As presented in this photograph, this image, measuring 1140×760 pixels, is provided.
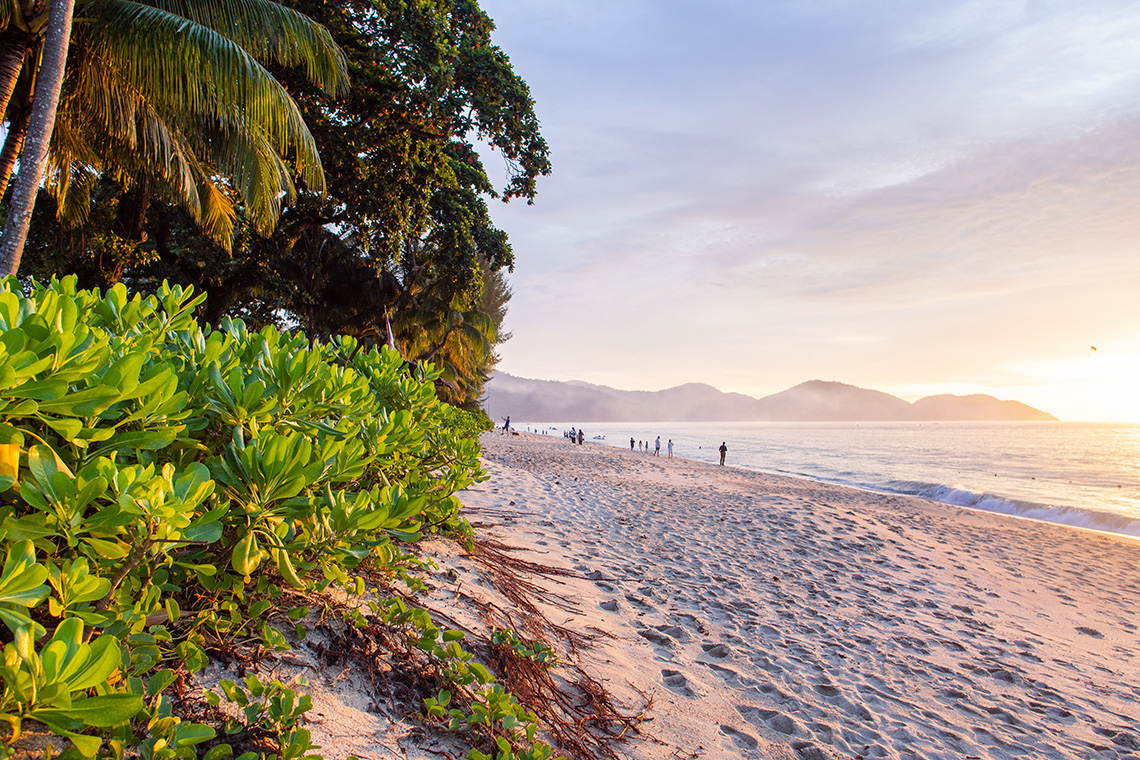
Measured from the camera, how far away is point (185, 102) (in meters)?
6.77

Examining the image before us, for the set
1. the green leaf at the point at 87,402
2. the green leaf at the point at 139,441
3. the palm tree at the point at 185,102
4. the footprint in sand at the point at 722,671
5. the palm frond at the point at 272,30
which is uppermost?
the palm frond at the point at 272,30

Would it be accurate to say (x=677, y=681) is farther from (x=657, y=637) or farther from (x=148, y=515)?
(x=148, y=515)

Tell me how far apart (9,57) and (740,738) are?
9697 mm

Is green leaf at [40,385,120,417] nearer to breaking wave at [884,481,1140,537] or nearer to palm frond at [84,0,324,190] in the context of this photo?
palm frond at [84,0,324,190]

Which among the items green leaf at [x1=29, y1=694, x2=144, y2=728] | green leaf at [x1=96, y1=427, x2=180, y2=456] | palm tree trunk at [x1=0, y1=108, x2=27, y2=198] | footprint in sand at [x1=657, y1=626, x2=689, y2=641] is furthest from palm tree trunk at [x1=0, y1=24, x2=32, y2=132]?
footprint in sand at [x1=657, y1=626, x2=689, y2=641]

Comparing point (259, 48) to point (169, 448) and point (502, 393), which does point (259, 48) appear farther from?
point (502, 393)

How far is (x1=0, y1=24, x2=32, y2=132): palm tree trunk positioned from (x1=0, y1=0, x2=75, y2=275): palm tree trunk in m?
1.09

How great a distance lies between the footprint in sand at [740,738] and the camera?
2436 millimetres

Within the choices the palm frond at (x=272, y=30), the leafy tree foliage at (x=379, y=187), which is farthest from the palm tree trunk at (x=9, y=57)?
the leafy tree foliage at (x=379, y=187)

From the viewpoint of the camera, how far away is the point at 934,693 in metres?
3.39

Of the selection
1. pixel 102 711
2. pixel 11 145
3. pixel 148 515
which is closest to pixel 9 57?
pixel 11 145

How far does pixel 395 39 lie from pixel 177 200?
179 inches

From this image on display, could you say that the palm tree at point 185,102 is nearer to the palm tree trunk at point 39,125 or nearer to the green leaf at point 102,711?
the palm tree trunk at point 39,125

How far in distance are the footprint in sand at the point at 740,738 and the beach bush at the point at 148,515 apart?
140 centimetres
